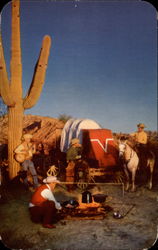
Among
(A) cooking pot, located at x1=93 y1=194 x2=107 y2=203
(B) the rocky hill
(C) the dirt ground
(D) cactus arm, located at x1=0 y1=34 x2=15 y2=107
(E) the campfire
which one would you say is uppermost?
(D) cactus arm, located at x1=0 y1=34 x2=15 y2=107

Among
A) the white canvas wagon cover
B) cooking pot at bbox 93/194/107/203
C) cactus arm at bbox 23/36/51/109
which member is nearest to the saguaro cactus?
cactus arm at bbox 23/36/51/109

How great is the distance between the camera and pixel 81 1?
6992 mm

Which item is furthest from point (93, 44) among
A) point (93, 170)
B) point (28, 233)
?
point (28, 233)

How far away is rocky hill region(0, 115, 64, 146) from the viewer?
309 inches

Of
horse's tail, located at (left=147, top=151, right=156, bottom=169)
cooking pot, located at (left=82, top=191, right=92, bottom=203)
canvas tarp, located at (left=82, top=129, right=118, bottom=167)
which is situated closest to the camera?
cooking pot, located at (left=82, top=191, right=92, bottom=203)

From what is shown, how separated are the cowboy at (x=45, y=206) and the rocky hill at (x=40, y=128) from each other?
2.07 meters

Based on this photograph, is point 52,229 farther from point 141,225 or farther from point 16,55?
point 16,55

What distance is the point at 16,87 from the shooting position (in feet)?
25.1

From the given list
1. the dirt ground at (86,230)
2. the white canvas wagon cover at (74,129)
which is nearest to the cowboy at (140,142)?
the dirt ground at (86,230)

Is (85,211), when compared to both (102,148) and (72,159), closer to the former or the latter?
(72,159)

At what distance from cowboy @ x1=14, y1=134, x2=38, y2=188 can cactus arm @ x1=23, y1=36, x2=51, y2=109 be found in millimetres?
862

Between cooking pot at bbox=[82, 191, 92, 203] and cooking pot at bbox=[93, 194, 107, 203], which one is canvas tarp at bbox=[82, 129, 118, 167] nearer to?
cooking pot at bbox=[93, 194, 107, 203]

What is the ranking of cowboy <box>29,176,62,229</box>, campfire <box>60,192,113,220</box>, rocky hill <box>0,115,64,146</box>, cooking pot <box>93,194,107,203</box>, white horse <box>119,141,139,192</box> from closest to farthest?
cowboy <box>29,176,62,229</box>, campfire <box>60,192,113,220</box>, cooking pot <box>93,194,107,203</box>, rocky hill <box>0,115,64,146</box>, white horse <box>119,141,139,192</box>

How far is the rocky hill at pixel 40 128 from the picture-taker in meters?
7.85
